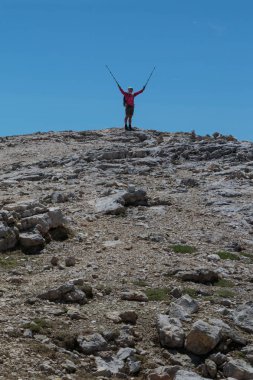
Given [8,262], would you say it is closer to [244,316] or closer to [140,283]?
[140,283]

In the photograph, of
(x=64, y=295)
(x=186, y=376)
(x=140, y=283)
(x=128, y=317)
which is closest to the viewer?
(x=186, y=376)

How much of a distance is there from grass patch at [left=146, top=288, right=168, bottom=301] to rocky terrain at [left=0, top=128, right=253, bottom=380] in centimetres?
3

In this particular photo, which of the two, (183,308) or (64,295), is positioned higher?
(64,295)

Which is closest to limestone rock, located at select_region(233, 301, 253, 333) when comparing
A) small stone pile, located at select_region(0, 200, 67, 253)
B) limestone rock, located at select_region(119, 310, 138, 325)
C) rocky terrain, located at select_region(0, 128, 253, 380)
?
rocky terrain, located at select_region(0, 128, 253, 380)

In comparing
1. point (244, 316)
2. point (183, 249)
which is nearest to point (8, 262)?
point (183, 249)

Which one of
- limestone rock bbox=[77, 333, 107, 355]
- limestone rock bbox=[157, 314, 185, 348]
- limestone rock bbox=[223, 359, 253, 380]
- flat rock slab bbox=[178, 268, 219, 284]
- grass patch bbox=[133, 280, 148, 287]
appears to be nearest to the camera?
limestone rock bbox=[223, 359, 253, 380]

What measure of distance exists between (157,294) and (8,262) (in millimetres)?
4271

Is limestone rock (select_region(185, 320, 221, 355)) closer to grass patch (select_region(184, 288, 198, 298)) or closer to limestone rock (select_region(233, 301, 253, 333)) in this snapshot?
limestone rock (select_region(233, 301, 253, 333))

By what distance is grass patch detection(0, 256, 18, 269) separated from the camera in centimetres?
1403

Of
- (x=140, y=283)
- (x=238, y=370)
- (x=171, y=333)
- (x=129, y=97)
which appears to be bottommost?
(x=238, y=370)

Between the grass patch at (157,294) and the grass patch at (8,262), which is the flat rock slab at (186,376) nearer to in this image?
the grass patch at (157,294)

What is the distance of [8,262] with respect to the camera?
1435cm

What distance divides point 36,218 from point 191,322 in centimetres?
694

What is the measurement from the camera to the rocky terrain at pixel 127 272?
959 cm
